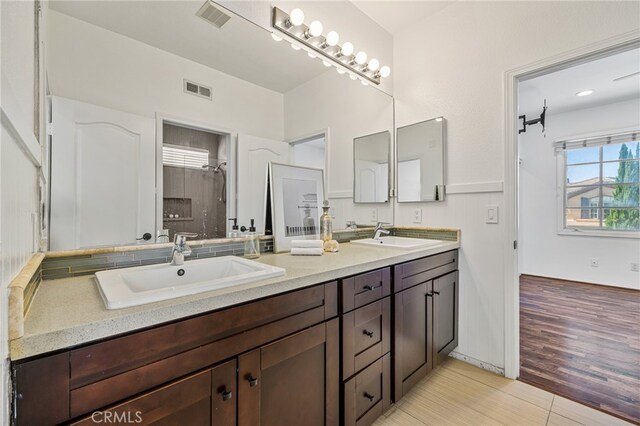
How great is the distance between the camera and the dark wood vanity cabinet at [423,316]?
5.10 feet

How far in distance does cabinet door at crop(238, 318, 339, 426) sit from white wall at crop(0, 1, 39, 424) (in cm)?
56

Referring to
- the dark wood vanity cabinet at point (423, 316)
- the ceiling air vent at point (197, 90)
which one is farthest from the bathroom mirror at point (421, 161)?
the ceiling air vent at point (197, 90)

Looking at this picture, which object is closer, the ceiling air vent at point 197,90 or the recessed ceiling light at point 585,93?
the ceiling air vent at point 197,90

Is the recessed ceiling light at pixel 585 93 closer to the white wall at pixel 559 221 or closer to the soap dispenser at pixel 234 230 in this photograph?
the white wall at pixel 559 221

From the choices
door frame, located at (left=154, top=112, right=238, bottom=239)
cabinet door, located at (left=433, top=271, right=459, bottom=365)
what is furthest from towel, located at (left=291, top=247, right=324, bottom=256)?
cabinet door, located at (left=433, top=271, right=459, bottom=365)

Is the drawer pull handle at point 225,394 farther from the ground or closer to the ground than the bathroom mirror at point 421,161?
closer to the ground

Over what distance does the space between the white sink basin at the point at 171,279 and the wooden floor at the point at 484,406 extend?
1129mm

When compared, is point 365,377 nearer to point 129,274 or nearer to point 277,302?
point 277,302

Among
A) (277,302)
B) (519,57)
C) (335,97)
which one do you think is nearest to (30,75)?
(277,302)

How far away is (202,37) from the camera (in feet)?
4.59

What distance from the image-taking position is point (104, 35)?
3.66ft

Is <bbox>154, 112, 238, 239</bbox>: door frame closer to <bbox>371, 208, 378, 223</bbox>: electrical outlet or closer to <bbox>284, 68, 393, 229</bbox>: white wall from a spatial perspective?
<bbox>284, 68, 393, 229</bbox>: white wall

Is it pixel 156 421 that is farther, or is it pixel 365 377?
pixel 365 377

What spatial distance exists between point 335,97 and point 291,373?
1.83 meters
